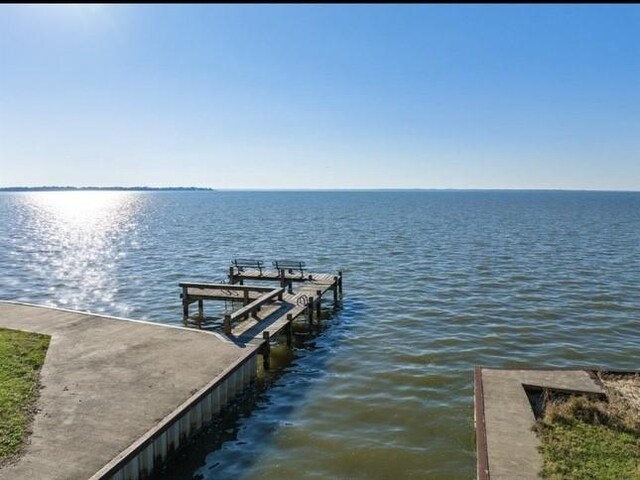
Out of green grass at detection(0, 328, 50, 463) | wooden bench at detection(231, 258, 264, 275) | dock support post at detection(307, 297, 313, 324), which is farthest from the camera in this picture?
wooden bench at detection(231, 258, 264, 275)

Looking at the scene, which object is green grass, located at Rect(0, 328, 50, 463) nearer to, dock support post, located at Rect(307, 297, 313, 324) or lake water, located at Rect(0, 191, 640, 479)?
lake water, located at Rect(0, 191, 640, 479)

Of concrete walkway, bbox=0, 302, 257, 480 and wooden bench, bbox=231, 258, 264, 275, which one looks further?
wooden bench, bbox=231, 258, 264, 275

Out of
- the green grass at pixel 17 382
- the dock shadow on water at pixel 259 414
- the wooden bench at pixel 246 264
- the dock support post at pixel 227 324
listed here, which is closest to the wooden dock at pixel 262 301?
the dock support post at pixel 227 324

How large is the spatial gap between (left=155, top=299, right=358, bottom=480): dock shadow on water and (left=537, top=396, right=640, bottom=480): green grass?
6.34 meters

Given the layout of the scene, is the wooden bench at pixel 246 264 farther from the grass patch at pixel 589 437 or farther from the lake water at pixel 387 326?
the grass patch at pixel 589 437

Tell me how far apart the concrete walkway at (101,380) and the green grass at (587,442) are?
316 inches

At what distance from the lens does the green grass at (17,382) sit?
→ 10.2 meters

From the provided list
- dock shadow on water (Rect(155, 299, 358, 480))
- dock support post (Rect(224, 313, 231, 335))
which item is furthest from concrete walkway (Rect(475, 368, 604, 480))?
dock support post (Rect(224, 313, 231, 335))

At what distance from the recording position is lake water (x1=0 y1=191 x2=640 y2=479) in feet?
41.4

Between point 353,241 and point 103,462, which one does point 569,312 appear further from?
point 353,241

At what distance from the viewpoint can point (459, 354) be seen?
63.9ft

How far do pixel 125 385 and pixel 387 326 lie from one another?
1269cm

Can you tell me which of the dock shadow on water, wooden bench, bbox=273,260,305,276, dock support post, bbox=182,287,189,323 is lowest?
the dock shadow on water

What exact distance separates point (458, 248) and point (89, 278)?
30.5 metres
